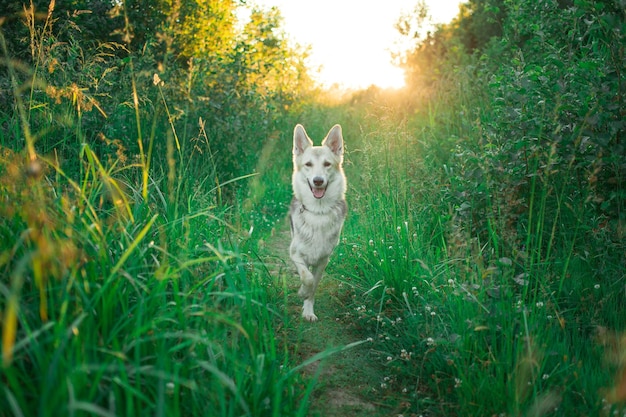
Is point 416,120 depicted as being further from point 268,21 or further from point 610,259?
point 610,259

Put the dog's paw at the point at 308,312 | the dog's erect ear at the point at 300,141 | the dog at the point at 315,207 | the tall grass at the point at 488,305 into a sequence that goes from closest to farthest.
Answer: the tall grass at the point at 488,305, the dog's paw at the point at 308,312, the dog at the point at 315,207, the dog's erect ear at the point at 300,141

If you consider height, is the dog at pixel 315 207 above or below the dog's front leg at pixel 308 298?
above

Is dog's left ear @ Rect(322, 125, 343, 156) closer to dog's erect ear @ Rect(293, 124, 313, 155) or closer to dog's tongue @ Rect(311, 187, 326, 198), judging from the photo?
dog's erect ear @ Rect(293, 124, 313, 155)

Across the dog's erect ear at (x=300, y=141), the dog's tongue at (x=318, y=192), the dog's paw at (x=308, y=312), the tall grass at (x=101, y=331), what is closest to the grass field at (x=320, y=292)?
the tall grass at (x=101, y=331)

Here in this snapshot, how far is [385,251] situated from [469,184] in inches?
40.5

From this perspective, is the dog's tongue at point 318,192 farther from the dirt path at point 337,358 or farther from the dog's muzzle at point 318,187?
the dirt path at point 337,358

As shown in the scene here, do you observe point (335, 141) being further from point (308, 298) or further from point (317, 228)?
point (308, 298)

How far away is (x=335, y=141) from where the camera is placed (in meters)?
5.14

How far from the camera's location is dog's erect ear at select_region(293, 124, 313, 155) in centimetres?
507

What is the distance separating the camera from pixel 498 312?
276 cm

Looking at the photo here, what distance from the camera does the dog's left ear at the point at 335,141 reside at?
5.07 metres

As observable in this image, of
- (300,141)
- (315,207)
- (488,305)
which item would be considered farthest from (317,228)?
(488,305)

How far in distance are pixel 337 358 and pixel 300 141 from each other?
252cm

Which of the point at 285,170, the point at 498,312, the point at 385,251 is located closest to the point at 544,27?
the point at 385,251
